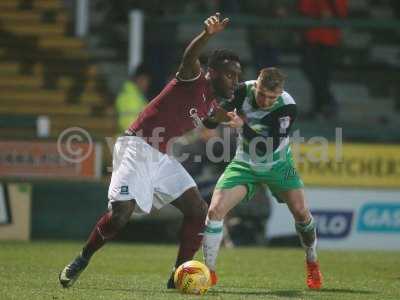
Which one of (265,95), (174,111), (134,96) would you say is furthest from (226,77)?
(134,96)

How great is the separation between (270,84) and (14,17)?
11104 mm

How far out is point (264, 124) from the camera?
10586mm

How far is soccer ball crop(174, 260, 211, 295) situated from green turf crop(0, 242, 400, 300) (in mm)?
106

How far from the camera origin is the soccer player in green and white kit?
10.5m

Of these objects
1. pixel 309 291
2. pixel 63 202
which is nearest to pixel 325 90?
pixel 63 202

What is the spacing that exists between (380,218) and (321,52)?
3.25 meters

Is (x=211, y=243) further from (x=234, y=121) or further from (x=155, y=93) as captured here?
(x=155, y=93)

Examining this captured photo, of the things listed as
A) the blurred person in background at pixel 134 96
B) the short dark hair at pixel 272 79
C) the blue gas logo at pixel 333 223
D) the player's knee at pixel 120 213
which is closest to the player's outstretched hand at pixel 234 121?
the short dark hair at pixel 272 79

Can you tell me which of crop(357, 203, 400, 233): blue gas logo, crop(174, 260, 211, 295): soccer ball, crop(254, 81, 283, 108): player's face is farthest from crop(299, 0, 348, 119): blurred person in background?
crop(174, 260, 211, 295): soccer ball

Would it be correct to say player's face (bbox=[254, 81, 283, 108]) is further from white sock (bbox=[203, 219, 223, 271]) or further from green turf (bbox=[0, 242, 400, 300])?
green turf (bbox=[0, 242, 400, 300])

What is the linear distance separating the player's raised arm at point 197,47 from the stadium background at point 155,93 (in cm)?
662

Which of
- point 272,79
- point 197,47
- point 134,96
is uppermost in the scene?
point 197,47

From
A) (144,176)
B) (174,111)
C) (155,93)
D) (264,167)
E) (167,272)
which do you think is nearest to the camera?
(144,176)

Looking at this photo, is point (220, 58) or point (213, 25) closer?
point (213, 25)
